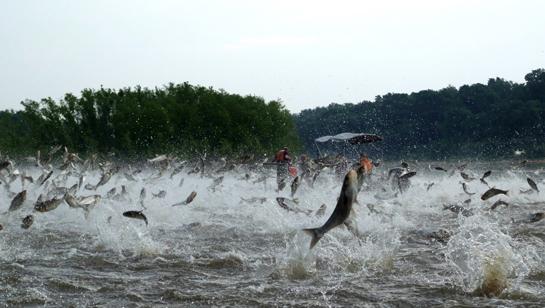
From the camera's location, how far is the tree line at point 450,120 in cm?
7369

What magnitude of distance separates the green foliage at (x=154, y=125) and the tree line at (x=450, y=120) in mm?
17595

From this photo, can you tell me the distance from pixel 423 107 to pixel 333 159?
74560 mm

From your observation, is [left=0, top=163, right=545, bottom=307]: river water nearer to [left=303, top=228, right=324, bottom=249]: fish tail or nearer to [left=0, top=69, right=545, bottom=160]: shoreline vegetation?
[left=303, top=228, right=324, bottom=249]: fish tail

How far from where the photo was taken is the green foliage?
2080 inches

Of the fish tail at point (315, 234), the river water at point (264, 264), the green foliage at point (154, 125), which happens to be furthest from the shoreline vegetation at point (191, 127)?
the fish tail at point (315, 234)

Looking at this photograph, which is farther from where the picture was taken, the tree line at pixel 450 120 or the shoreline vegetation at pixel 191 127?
the tree line at pixel 450 120

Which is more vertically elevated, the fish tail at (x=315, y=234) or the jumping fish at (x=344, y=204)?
the jumping fish at (x=344, y=204)

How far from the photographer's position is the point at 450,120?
86.8 m

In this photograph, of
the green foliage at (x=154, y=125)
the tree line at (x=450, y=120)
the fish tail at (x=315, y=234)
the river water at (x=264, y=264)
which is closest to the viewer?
the river water at (x=264, y=264)

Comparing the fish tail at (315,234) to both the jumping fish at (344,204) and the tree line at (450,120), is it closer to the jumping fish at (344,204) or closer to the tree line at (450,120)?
the jumping fish at (344,204)

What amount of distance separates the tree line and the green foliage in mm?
17595

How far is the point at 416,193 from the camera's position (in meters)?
22.5

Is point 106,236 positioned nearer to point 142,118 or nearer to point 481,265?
point 481,265

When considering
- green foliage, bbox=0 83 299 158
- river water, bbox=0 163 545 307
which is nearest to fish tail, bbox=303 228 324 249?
river water, bbox=0 163 545 307
